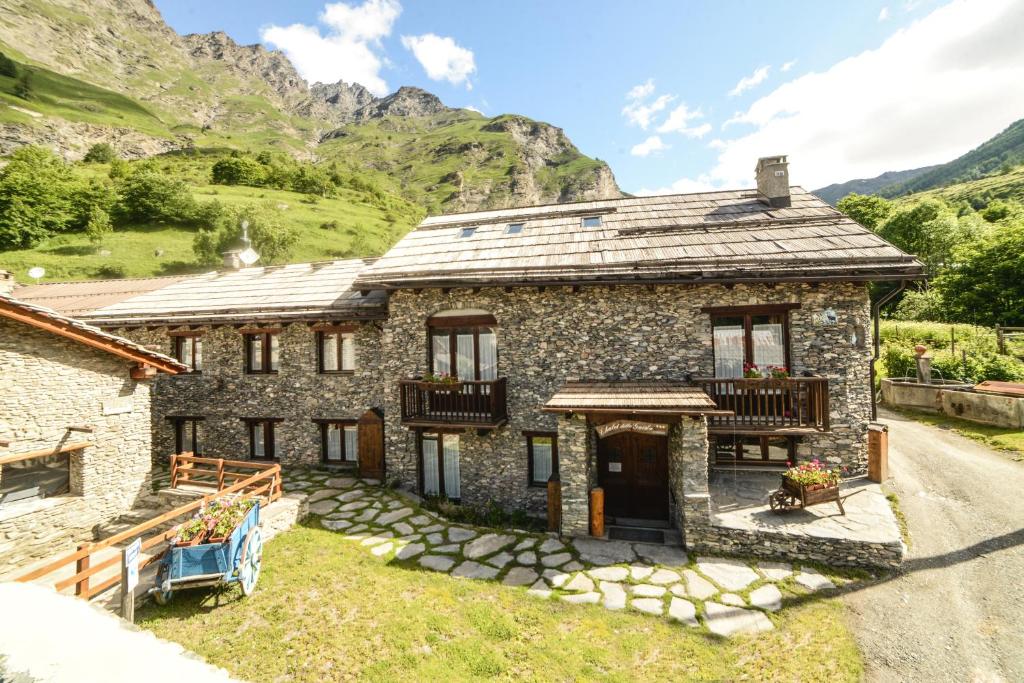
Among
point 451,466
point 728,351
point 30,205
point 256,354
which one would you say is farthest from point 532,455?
point 30,205

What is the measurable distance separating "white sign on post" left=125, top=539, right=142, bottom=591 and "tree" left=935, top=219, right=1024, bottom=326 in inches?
1680

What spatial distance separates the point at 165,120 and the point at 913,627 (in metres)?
184

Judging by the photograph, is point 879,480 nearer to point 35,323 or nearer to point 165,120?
point 35,323

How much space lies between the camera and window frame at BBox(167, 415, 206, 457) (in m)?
14.5

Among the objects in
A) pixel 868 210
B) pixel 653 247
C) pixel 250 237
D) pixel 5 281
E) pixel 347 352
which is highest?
pixel 868 210

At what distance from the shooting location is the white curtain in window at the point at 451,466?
1186 centimetres

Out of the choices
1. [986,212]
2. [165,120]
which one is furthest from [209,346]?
[165,120]

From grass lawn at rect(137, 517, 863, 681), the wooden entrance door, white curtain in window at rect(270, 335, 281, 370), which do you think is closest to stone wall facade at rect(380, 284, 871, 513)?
the wooden entrance door

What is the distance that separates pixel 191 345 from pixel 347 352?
21.0ft

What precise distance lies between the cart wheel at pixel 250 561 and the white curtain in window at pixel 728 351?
35.8 ft

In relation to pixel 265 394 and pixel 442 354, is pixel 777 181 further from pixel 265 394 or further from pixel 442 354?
pixel 265 394

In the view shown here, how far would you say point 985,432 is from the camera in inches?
534

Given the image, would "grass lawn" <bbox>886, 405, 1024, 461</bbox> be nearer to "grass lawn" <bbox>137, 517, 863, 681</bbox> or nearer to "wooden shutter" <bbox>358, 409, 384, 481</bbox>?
"grass lawn" <bbox>137, 517, 863, 681</bbox>

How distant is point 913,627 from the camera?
614 cm
